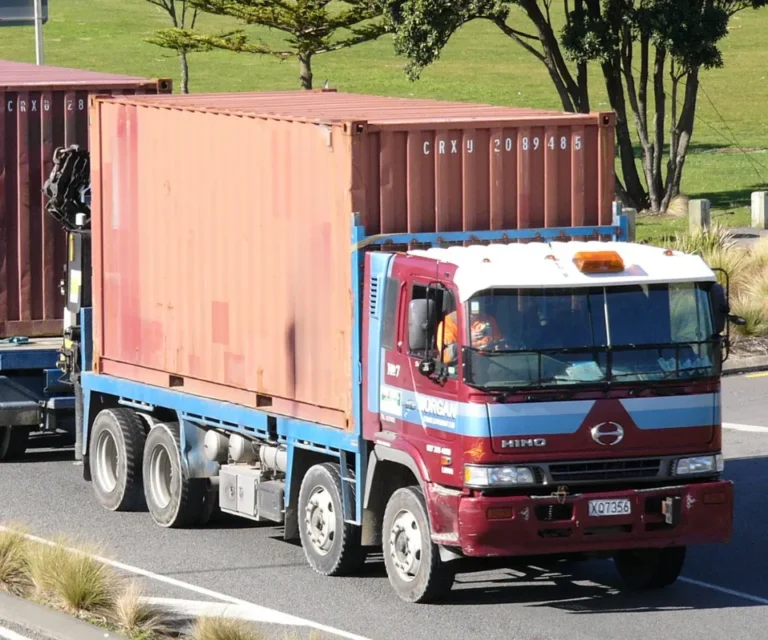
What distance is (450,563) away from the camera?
38.7 ft

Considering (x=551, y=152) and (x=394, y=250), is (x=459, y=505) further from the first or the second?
(x=551, y=152)

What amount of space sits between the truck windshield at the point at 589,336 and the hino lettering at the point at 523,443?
0.34 metres

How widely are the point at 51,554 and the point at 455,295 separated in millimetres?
3209

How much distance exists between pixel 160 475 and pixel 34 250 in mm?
3788

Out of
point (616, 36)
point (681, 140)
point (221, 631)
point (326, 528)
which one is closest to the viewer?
point (221, 631)

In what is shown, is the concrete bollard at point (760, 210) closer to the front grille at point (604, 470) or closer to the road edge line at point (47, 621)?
the front grille at point (604, 470)

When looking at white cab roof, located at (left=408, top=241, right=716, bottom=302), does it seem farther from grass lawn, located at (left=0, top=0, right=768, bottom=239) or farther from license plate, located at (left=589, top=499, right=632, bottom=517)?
grass lawn, located at (left=0, top=0, right=768, bottom=239)

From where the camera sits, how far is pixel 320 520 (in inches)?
510

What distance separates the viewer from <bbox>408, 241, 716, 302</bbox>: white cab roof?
1131 cm

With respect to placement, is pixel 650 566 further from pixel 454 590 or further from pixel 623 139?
pixel 623 139

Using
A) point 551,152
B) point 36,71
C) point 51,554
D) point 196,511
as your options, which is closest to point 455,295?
point 551,152

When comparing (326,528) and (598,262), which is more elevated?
(598,262)

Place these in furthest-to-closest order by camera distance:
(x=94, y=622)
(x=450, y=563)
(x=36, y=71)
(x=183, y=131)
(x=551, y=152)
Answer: (x=36, y=71), (x=183, y=131), (x=551, y=152), (x=450, y=563), (x=94, y=622)

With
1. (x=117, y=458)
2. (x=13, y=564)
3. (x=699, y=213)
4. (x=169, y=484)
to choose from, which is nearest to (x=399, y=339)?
(x=13, y=564)
